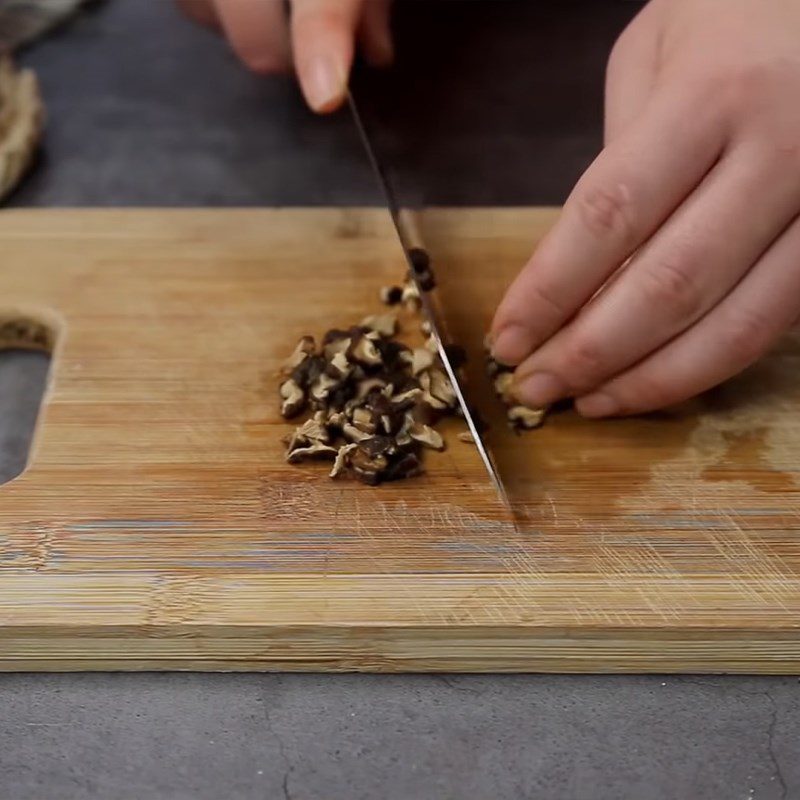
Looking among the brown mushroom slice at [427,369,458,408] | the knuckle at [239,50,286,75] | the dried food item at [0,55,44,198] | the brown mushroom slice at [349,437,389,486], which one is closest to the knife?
the brown mushroom slice at [427,369,458,408]

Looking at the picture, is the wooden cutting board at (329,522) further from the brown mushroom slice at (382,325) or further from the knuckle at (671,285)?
the knuckle at (671,285)

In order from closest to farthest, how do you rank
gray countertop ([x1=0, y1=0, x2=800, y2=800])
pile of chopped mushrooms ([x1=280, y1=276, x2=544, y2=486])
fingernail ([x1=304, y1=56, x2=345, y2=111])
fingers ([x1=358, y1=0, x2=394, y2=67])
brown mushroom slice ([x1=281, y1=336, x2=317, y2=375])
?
gray countertop ([x1=0, y1=0, x2=800, y2=800]) → pile of chopped mushrooms ([x1=280, y1=276, x2=544, y2=486]) → brown mushroom slice ([x1=281, y1=336, x2=317, y2=375]) → fingernail ([x1=304, y1=56, x2=345, y2=111]) → fingers ([x1=358, y1=0, x2=394, y2=67])

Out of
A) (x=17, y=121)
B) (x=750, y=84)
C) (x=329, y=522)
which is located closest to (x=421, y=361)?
(x=329, y=522)

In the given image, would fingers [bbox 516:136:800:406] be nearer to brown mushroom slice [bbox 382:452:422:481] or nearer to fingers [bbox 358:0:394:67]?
brown mushroom slice [bbox 382:452:422:481]

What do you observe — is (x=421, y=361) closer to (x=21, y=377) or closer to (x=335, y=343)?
(x=335, y=343)

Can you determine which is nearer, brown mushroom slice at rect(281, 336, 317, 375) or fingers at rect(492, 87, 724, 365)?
fingers at rect(492, 87, 724, 365)

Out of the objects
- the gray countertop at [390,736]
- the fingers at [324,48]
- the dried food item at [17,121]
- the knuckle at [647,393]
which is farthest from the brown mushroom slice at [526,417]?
the dried food item at [17,121]
